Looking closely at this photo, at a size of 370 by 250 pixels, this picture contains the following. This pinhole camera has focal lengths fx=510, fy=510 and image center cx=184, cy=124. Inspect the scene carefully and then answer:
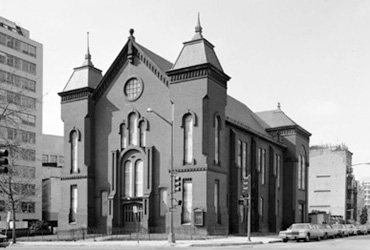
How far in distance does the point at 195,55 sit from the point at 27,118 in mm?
45406

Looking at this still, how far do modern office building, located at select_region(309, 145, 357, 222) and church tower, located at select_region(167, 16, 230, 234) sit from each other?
59.9 metres

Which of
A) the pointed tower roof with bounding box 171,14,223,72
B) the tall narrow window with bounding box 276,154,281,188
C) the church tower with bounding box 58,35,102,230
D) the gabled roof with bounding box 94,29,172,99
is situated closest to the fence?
the church tower with bounding box 58,35,102,230

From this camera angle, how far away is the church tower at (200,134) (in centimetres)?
4266

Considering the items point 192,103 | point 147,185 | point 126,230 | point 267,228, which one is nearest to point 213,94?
point 192,103

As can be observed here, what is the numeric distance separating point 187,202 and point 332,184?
63.6 meters

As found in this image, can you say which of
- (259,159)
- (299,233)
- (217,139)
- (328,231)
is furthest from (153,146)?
(259,159)

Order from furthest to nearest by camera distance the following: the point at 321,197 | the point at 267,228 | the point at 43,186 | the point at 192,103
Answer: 1. the point at 321,197
2. the point at 43,186
3. the point at 267,228
4. the point at 192,103

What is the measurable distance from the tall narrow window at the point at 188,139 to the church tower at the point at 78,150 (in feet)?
34.8

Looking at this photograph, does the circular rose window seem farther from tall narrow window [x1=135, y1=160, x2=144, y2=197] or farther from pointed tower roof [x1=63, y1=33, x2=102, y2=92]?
tall narrow window [x1=135, y1=160, x2=144, y2=197]

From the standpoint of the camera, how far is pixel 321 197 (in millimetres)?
100688

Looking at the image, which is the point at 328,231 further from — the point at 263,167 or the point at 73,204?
the point at 73,204

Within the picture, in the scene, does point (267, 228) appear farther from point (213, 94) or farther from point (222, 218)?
point (213, 94)

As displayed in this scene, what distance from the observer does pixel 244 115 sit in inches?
2506

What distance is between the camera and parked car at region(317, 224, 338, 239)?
40956mm
